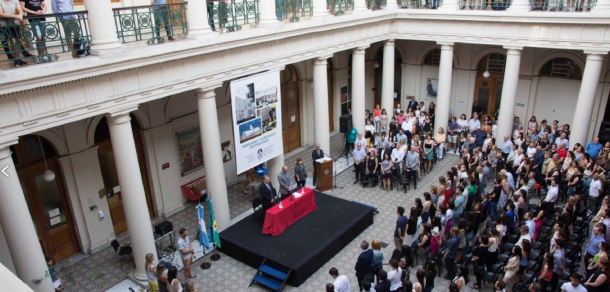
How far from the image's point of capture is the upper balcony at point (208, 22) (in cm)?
812

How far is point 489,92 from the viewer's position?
62.6 feet

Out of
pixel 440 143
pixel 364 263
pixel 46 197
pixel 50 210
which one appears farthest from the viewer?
pixel 440 143

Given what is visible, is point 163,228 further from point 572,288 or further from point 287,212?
point 572,288

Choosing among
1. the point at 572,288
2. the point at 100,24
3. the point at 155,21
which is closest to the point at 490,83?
the point at 572,288

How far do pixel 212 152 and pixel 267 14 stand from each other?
364 cm

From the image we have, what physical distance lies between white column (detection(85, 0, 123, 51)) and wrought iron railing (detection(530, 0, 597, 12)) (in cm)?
1242

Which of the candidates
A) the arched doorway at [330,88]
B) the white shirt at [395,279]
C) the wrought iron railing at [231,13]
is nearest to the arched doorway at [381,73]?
the arched doorway at [330,88]

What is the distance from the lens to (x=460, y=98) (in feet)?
65.1

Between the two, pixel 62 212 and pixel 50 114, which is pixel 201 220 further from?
pixel 50 114

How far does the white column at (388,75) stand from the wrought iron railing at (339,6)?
3.06m

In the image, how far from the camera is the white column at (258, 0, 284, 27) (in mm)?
11906

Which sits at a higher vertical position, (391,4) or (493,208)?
(391,4)

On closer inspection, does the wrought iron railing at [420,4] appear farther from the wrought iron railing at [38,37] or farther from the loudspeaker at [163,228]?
the wrought iron railing at [38,37]

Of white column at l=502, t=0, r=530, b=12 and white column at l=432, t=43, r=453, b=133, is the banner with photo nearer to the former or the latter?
white column at l=432, t=43, r=453, b=133
